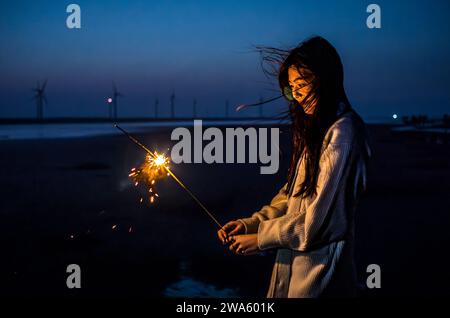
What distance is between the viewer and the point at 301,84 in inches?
85.4

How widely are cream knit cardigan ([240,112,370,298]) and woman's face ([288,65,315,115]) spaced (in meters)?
0.21

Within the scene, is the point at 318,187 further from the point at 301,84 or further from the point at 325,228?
the point at 301,84

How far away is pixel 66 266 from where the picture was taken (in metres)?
6.39

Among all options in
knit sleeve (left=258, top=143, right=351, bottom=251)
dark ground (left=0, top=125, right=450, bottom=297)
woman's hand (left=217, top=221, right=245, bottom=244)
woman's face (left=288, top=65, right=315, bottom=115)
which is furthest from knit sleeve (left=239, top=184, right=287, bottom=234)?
dark ground (left=0, top=125, right=450, bottom=297)

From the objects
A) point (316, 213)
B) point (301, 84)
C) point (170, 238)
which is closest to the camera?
point (316, 213)

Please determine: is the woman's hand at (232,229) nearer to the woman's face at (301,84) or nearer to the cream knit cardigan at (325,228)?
the cream knit cardigan at (325,228)

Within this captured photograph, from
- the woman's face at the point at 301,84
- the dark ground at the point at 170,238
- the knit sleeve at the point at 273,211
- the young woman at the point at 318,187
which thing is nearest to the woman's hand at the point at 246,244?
the young woman at the point at 318,187

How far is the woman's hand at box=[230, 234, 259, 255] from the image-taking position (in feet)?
7.20

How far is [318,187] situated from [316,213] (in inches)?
4.4

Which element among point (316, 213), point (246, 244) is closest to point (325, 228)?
point (316, 213)

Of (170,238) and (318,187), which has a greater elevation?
(318,187)

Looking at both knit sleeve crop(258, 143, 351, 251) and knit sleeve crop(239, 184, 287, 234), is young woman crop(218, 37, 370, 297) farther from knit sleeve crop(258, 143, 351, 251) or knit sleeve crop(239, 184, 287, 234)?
knit sleeve crop(239, 184, 287, 234)

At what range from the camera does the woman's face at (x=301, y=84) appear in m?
2.13
